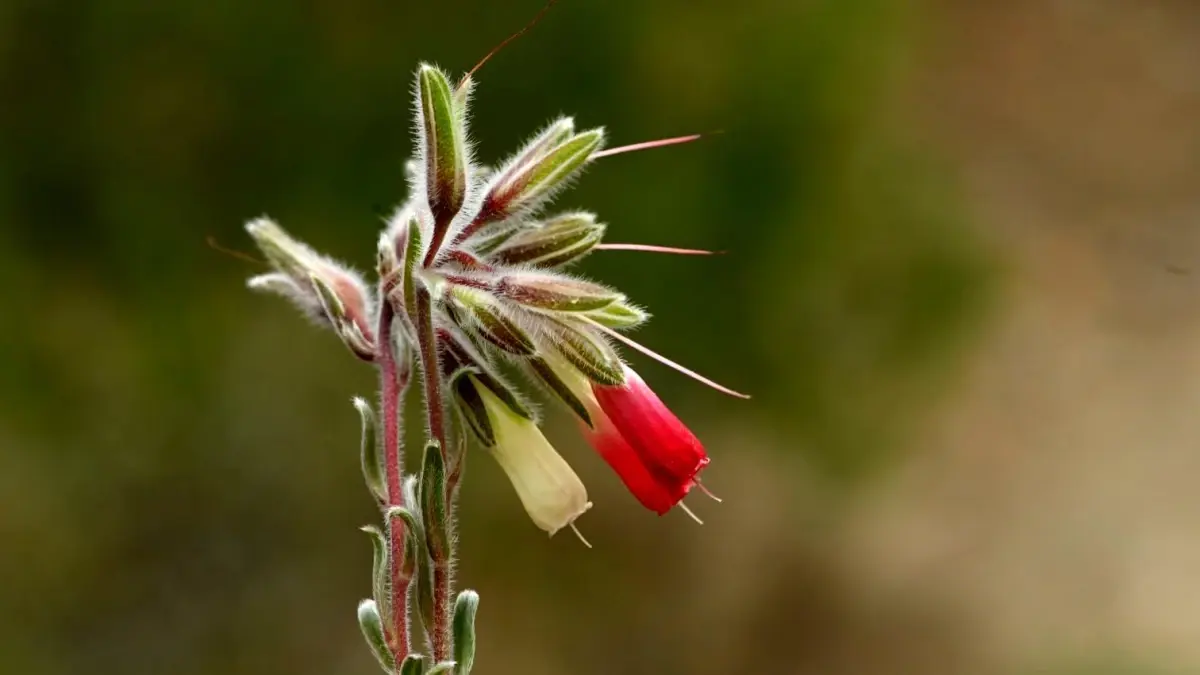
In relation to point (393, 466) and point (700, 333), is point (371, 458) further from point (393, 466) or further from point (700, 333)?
point (700, 333)

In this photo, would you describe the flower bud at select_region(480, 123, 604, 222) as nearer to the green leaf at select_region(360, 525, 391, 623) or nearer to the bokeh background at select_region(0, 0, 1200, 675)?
the green leaf at select_region(360, 525, 391, 623)

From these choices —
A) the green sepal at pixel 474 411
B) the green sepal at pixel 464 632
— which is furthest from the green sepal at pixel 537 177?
the green sepal at pixel 464 632

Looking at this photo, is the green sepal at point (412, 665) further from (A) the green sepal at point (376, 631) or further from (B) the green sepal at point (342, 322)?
(B) the green sepal at point (342, 322)

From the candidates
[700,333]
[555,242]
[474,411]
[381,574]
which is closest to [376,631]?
[381,574]

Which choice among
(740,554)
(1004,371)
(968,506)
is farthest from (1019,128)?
(740,554)

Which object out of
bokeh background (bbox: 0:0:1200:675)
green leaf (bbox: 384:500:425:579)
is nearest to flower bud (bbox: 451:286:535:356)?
green leaf (bbox: 384:500:425:579)

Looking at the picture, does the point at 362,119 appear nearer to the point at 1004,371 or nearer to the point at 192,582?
the point at 192,582
